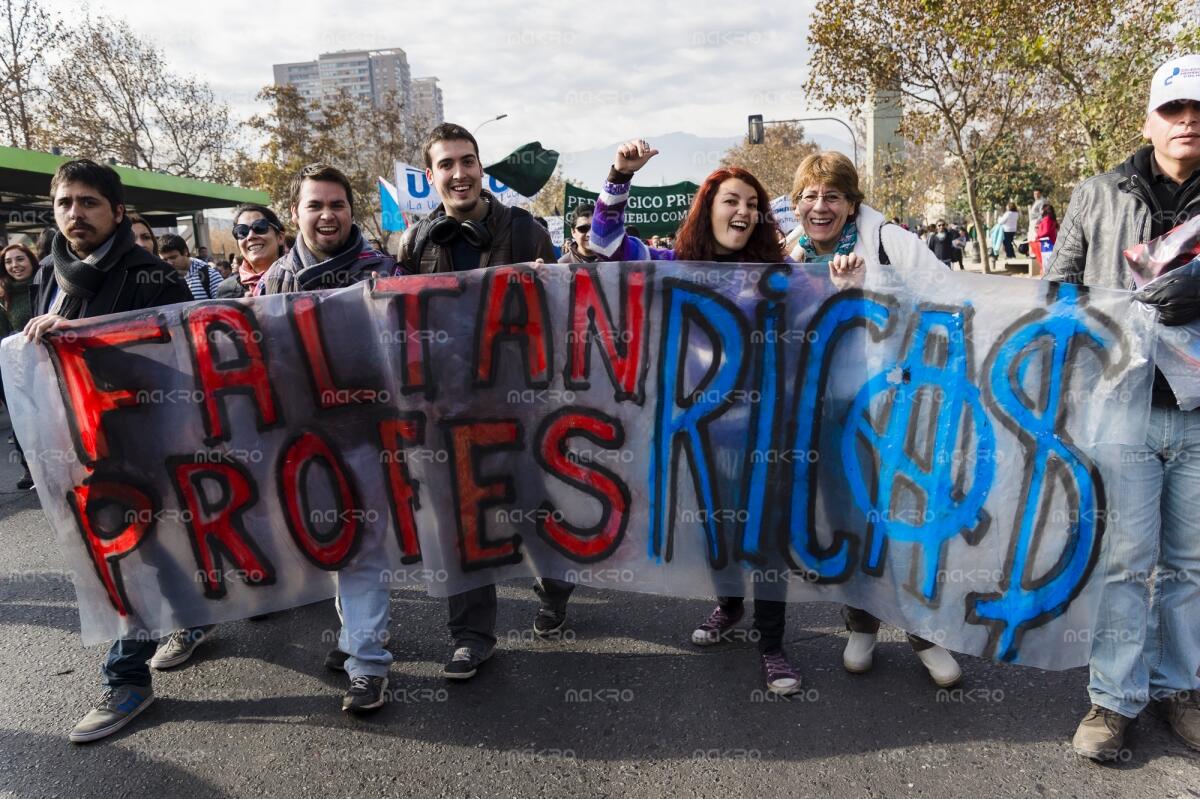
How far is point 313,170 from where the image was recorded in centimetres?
326

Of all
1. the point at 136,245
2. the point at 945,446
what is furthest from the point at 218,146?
the point at 945,446

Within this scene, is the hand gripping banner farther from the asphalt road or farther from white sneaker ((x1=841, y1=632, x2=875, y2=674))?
the asphalt road

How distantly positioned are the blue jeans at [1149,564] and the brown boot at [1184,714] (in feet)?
0.21

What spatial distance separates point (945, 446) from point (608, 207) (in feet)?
5.19

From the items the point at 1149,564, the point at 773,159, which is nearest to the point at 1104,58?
the point at 1149,564

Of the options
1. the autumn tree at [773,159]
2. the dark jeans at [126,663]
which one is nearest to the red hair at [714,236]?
the dark jeans at [126,663]

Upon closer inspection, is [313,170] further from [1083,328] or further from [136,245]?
[1083,328]

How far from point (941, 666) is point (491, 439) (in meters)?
1.86

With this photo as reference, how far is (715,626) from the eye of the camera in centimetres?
333

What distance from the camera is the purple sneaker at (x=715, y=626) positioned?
3.29 m

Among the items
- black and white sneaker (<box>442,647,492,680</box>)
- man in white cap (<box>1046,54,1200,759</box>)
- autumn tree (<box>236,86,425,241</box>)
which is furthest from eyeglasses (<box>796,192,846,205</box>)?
autumn tree (<box>236,86,425,241</box>)

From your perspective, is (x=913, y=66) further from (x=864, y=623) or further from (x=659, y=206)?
(x=864, y=623)

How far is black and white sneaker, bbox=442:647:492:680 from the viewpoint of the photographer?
3051 mm

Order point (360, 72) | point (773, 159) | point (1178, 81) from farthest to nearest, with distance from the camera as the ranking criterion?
point (360, 72) < point (773, 159) < point (1178, 81)
